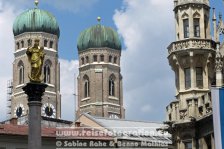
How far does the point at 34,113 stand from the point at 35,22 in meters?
140

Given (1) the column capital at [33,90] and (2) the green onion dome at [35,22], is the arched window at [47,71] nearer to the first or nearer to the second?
(2) the green onion dome at [35,22]

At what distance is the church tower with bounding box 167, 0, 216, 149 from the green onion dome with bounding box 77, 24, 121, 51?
447 ft

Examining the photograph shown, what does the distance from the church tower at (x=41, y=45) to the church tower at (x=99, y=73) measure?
1054cm

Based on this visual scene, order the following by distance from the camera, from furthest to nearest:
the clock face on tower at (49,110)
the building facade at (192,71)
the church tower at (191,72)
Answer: the clock face on tower at (49,110), the church tower at (191,72), the building facade at (192,71)

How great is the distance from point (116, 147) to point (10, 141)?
15926 mm

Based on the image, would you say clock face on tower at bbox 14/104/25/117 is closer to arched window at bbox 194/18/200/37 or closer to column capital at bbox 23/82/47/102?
arched window at bbox 194/18/200/37

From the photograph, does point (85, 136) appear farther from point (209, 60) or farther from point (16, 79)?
point (16, 79)

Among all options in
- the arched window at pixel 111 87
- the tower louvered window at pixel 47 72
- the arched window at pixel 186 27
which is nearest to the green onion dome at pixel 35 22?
the tower louvered window at pixel 47 72

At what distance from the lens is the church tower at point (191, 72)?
4600 centimetres

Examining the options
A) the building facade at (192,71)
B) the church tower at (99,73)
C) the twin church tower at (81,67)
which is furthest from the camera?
the church tower at (99,73)

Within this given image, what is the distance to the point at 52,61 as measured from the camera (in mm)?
176875

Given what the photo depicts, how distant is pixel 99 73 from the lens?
607 ft

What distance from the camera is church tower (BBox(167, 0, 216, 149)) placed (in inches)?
1811

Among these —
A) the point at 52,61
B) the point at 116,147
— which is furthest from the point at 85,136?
the point at 52,61
